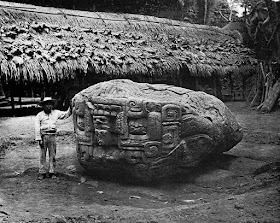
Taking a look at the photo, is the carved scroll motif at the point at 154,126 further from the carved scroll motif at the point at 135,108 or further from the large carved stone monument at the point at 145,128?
the carved scroll motif at the point at 135,108

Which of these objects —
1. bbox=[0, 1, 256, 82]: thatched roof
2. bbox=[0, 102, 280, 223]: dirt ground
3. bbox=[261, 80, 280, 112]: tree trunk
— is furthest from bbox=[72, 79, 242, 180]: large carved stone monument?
bbox=[0, 1, 256, 82]: thatched roof

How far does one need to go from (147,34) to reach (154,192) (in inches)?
294

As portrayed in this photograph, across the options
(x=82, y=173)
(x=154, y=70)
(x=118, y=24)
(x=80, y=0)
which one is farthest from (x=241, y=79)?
(x=82, y=173)

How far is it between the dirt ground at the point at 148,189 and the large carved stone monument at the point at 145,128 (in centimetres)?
32

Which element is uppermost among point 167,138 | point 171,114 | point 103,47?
point 103,47

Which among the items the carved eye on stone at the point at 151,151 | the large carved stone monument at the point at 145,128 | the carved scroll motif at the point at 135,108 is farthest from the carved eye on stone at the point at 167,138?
the carved scroll motif at the point at 135,108

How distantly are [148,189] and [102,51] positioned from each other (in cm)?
552

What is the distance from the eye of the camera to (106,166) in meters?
5.64

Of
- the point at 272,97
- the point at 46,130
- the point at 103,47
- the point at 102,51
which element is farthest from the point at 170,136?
the point at 103,47

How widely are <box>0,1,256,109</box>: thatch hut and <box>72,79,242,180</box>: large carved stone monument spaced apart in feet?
11.7

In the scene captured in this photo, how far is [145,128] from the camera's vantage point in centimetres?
525

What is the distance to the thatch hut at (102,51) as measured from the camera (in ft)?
29.2

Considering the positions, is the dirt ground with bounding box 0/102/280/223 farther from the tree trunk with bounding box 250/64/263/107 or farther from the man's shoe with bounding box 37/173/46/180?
the tree trunk with bounding box 250/64/263/107

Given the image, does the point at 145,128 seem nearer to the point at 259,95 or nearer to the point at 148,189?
the point at 148,189
